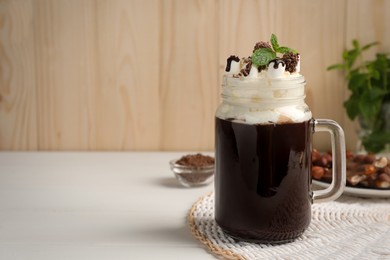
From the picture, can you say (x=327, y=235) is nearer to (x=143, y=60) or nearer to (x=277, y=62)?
(x=277, y=62)

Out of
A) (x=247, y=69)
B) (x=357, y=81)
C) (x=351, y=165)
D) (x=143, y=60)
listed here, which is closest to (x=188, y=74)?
(x=143, y=60)

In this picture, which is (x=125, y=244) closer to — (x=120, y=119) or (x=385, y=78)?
(x=120, y=119)

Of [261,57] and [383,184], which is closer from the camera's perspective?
[261,57]

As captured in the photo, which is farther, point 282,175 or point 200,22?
point 200,22

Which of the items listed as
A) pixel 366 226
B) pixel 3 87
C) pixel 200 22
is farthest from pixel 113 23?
pixel 366 226

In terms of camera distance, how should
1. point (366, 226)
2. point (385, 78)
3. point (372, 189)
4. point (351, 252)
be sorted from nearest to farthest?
point (351, 252) → point (366, 226) → point (372, 189) → point (385, 78)

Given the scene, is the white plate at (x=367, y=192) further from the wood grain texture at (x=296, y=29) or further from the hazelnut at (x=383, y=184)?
the wood grain texture at (x=296, y=29)

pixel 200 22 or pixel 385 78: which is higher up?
pixel 200 22
